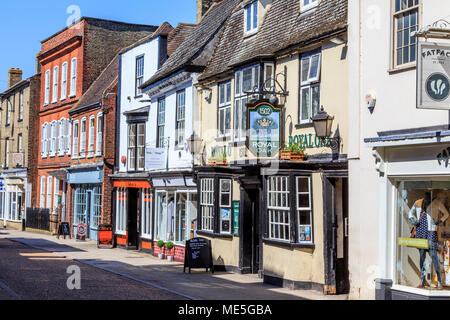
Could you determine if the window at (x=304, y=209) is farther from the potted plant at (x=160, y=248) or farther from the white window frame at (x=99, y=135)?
the white window frame at (x=99, y=135)

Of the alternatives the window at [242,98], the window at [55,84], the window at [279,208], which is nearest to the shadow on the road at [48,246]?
the window at [242,98]

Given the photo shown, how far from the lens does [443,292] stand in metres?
12.4

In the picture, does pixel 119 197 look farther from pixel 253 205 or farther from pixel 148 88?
pixel 253 205

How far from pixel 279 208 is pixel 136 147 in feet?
42.8

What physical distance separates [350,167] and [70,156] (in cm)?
2496

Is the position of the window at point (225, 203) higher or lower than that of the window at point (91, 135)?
lower

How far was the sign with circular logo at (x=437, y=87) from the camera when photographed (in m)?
11.6

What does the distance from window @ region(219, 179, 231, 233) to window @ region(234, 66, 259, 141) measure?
1501 millimetres

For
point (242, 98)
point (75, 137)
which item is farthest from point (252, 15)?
point (75, 137)

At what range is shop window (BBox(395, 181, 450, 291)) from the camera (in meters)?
12.6

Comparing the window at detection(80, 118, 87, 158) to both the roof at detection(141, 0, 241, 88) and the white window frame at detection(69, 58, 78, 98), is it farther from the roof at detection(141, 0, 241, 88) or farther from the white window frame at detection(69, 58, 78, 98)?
the roof at detection(141, 0, 241, 88)

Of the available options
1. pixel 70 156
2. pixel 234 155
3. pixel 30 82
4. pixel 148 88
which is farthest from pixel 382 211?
pixel 30 82

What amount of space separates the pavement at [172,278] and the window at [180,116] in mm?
4457

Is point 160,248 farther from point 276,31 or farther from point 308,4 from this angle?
point 308,4
